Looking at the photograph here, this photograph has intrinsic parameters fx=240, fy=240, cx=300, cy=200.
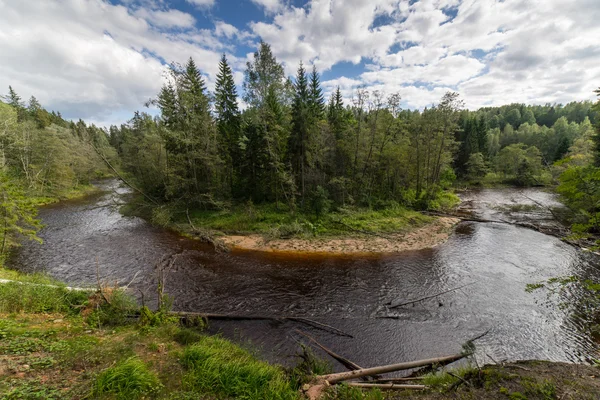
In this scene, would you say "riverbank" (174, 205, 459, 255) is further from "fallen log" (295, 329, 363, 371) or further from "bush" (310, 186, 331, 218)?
"fallen log" (295, 329, 363, 371)

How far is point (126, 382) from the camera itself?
4668 millimetres

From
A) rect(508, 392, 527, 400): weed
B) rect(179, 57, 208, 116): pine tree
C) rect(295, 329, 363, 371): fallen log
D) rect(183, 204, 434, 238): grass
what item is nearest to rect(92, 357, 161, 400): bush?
rect(295, 329, 363, 371): fallen log

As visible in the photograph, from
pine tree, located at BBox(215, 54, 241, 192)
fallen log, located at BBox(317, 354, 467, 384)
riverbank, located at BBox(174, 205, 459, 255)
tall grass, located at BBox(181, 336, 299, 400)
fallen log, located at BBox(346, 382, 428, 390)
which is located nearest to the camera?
tall grass, located at BBox(181, 336, 299, 400)

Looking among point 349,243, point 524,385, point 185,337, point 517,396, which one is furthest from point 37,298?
point 349,243

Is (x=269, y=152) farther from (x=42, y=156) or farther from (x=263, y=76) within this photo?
(x=42, y=156)

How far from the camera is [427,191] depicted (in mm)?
29891

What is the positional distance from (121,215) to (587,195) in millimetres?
37150

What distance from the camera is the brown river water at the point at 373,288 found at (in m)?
9.20

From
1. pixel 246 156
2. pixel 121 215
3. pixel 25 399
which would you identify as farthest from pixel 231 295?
pixel 121 215

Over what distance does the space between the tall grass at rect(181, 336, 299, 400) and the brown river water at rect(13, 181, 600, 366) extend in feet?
8.96

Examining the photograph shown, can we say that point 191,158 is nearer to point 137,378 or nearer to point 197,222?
point 197,222

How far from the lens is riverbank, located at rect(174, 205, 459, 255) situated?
752 inches

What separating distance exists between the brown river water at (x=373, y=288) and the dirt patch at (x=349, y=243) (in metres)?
1.07

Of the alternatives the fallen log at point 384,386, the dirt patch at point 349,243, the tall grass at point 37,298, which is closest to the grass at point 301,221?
the dirt patch at point 349,243
